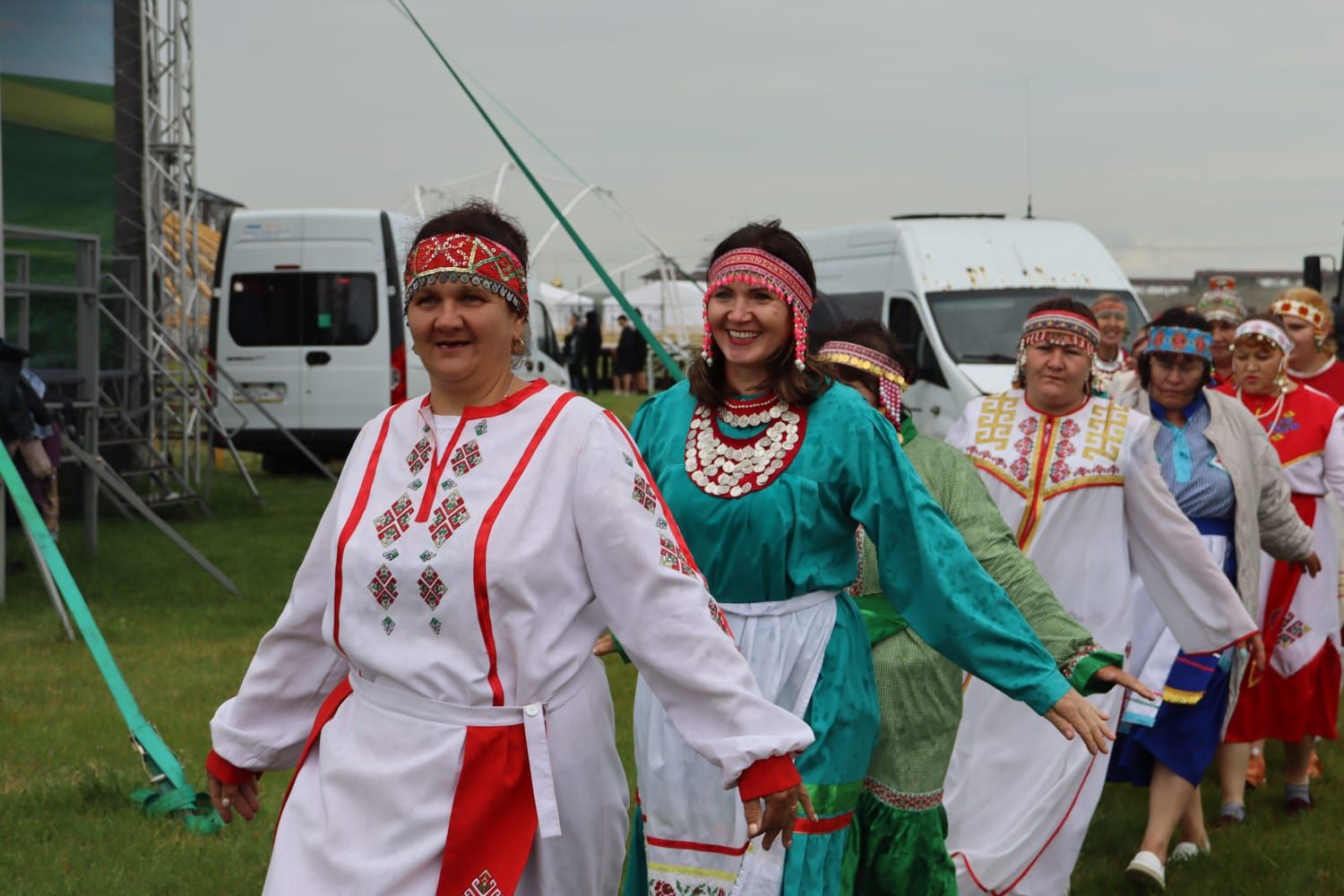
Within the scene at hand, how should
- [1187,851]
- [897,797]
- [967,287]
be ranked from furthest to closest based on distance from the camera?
[967,287] < [1187,851] < [897,797]

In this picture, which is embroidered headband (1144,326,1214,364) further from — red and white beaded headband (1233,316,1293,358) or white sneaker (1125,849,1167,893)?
white sneaker (1125,849,1167,893)

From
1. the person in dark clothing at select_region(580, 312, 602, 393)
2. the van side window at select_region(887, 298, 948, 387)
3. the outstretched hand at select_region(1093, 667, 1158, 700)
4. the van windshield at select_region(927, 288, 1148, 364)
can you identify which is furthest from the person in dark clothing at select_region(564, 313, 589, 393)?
the outstretched hand at select_region(1093, 667, 1158, 700)

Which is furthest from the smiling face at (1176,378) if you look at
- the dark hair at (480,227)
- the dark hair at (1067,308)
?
the dark hair at (480,227)

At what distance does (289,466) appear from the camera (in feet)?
62.8

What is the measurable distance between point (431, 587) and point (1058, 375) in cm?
322

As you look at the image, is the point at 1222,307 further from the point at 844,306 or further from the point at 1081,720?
the point at 844,306

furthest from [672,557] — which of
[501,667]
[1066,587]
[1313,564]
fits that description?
[1313,564]

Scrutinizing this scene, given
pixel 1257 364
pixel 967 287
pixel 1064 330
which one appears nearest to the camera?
pixel 1064 330

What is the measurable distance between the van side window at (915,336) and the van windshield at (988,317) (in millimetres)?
192

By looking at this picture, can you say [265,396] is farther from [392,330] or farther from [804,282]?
[804,282]

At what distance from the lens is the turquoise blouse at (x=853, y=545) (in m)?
3.53

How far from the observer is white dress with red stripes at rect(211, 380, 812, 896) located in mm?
2855

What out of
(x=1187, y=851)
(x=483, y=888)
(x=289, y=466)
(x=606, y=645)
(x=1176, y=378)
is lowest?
(x=1187, y=851)

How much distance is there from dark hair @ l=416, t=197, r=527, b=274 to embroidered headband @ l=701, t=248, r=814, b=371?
740mm
